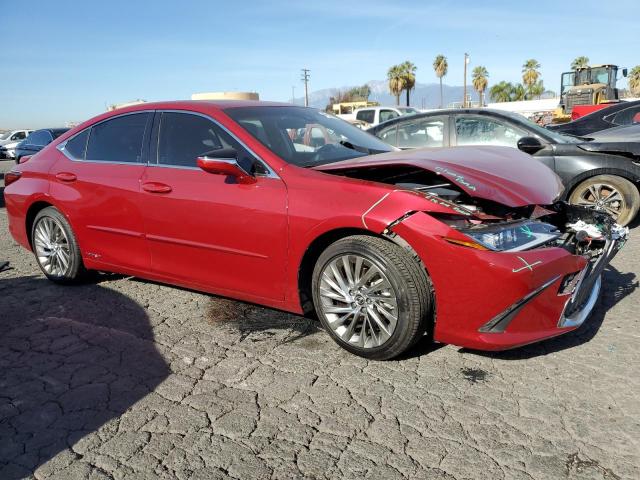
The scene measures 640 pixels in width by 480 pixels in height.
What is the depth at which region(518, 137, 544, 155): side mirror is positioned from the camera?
6098 mm

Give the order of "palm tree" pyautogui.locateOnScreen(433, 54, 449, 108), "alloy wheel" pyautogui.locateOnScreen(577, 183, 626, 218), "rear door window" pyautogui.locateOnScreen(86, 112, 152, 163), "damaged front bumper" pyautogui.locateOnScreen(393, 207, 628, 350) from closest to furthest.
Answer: "damaged front bumper" pyautogui.locateOnScreen(393, 207, 628, 350) → "rear door window" pyautogui.locateOnScreen(86, 112, 152, 163) → "alloy wheel" pyautogui.locateOnScreen(577, 183, 626, 218) → "palm tree" pyautogui.locateOnScreen(433, 54, 449, 108)

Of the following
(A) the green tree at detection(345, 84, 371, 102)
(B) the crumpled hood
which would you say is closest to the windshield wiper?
(B) the crumpled hood

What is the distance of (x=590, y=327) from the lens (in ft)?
12.3

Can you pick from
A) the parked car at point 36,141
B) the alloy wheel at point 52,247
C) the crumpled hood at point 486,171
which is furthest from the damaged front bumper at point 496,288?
the parked car at point 36,141

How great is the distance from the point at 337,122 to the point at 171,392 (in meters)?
2.67

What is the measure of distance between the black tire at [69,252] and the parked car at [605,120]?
758 cm

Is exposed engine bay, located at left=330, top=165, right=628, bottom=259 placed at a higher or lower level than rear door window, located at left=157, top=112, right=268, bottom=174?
lower

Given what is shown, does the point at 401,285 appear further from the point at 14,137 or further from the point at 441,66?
the point at 441,66

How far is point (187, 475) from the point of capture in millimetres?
2357

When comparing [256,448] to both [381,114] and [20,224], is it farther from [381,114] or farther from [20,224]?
[381,114]

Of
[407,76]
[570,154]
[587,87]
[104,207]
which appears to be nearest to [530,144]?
[570,154]

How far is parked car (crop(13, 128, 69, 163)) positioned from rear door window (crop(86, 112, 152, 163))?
1088cm

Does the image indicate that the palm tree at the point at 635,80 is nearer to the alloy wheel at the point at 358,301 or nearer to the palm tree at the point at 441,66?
the palm tree at the point at 441,66

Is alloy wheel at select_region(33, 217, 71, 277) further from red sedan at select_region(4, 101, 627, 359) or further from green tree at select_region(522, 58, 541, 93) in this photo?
green tree at select_region(522, 58, 541, 93)
